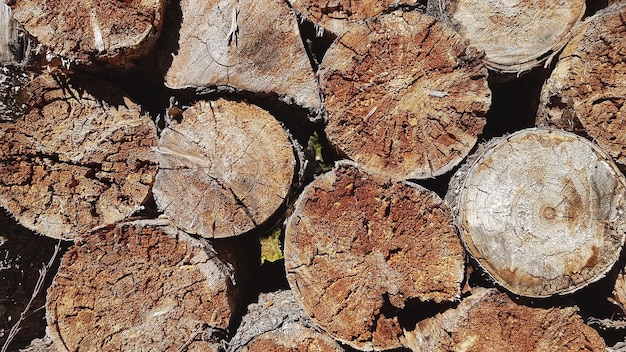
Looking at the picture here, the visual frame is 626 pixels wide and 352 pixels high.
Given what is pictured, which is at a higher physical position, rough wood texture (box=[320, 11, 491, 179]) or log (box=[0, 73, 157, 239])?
log (box=[0, 73, 157, 239])

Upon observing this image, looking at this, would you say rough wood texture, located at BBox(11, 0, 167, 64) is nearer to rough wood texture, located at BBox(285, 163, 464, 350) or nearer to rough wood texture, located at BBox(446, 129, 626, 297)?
rough wood texture, located at BBox(285, 163, 464, 350)

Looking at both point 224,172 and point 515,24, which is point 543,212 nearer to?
point 515,24

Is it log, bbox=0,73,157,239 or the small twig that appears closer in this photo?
log, bbox=0,73,157,239

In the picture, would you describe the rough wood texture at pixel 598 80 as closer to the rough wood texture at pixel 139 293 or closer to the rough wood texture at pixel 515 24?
the rough wood texture at pixel 515 24

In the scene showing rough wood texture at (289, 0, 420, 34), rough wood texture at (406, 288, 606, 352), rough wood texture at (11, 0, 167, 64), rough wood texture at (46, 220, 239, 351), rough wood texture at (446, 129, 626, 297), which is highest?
rough wood texture at (11, 0, 167, 64)

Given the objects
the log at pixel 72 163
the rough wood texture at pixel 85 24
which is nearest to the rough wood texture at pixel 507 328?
the log at pixel 72 163

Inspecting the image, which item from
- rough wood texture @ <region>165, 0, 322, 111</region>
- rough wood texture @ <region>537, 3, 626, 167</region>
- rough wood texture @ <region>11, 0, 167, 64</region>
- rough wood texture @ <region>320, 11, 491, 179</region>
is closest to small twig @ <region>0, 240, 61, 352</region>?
rough wood texture @ <region>11, 0, 167, 64</region>

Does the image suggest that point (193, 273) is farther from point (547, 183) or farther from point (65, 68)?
point (547, 183)
